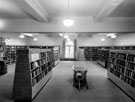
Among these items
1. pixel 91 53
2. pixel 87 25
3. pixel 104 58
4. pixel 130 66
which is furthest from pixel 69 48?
pixel 130 66

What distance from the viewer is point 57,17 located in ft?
16.5

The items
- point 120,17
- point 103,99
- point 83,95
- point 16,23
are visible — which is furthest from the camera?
point 16,23

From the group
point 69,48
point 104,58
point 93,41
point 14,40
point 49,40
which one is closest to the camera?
point 104,58

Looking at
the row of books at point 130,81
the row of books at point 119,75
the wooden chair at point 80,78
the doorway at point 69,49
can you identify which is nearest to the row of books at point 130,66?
the row of books at point 130,81

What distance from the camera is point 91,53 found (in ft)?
42.7

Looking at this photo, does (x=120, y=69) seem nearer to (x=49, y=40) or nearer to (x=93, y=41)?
(x=93, y=41)

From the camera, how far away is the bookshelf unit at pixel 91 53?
1286cm

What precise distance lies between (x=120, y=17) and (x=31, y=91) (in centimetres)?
518

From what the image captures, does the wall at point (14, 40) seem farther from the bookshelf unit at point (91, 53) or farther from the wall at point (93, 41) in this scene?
the bookshelf unit at point (91, 53)

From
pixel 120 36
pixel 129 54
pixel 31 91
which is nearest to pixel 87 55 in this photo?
pixel 120 36

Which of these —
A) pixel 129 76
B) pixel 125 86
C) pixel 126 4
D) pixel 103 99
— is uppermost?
pixel 126 4

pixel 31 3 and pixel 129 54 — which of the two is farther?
pixel 129 54

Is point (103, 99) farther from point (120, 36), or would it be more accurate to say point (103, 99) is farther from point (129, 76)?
point (120, 36)

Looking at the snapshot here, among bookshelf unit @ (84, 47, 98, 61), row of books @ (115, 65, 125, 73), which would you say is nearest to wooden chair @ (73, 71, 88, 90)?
row of books @ (115, 65, 125, 73)
